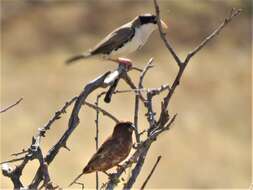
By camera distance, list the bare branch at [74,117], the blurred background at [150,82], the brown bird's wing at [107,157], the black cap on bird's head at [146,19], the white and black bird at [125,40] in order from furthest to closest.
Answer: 1. the blurred background at [150,82]
2. the black cap on bird's head at [146,19]
3. the white and black bird at [125,40]
4. the brown bird's wing at [107,157]
5. the bare branch at [74,117]

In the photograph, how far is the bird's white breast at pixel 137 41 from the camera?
3.72m

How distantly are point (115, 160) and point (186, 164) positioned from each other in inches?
471

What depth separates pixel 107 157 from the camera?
3195 mm

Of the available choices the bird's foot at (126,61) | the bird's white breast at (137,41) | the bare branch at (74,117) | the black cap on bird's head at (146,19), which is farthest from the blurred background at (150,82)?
the bare branch at (74,117)

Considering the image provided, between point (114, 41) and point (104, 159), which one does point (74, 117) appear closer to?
point (104, 159)

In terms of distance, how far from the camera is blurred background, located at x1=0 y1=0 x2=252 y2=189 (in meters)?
14.5

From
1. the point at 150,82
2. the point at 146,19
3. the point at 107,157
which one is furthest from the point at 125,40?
the point at 150,82

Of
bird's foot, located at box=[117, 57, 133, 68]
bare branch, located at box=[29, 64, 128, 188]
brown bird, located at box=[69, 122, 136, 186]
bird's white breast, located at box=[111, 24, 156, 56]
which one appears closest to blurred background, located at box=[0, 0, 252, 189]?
bird's white breast, located at box=[111, 24, 156, 56]

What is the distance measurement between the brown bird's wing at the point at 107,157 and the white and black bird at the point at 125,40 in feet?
1.23

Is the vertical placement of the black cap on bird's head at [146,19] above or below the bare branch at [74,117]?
above

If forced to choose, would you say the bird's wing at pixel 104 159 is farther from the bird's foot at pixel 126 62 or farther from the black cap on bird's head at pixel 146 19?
the black cap on bird's head at pixel 146 19

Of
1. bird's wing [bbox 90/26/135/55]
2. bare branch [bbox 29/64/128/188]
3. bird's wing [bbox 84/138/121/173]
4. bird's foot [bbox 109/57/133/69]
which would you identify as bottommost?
bare branch [bbox 29/64/128/188]

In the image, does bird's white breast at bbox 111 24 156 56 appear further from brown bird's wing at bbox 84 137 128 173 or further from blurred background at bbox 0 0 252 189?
blurred background at bbox 0 0 252 189

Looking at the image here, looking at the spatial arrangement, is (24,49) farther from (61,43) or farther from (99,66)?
(99,66)
